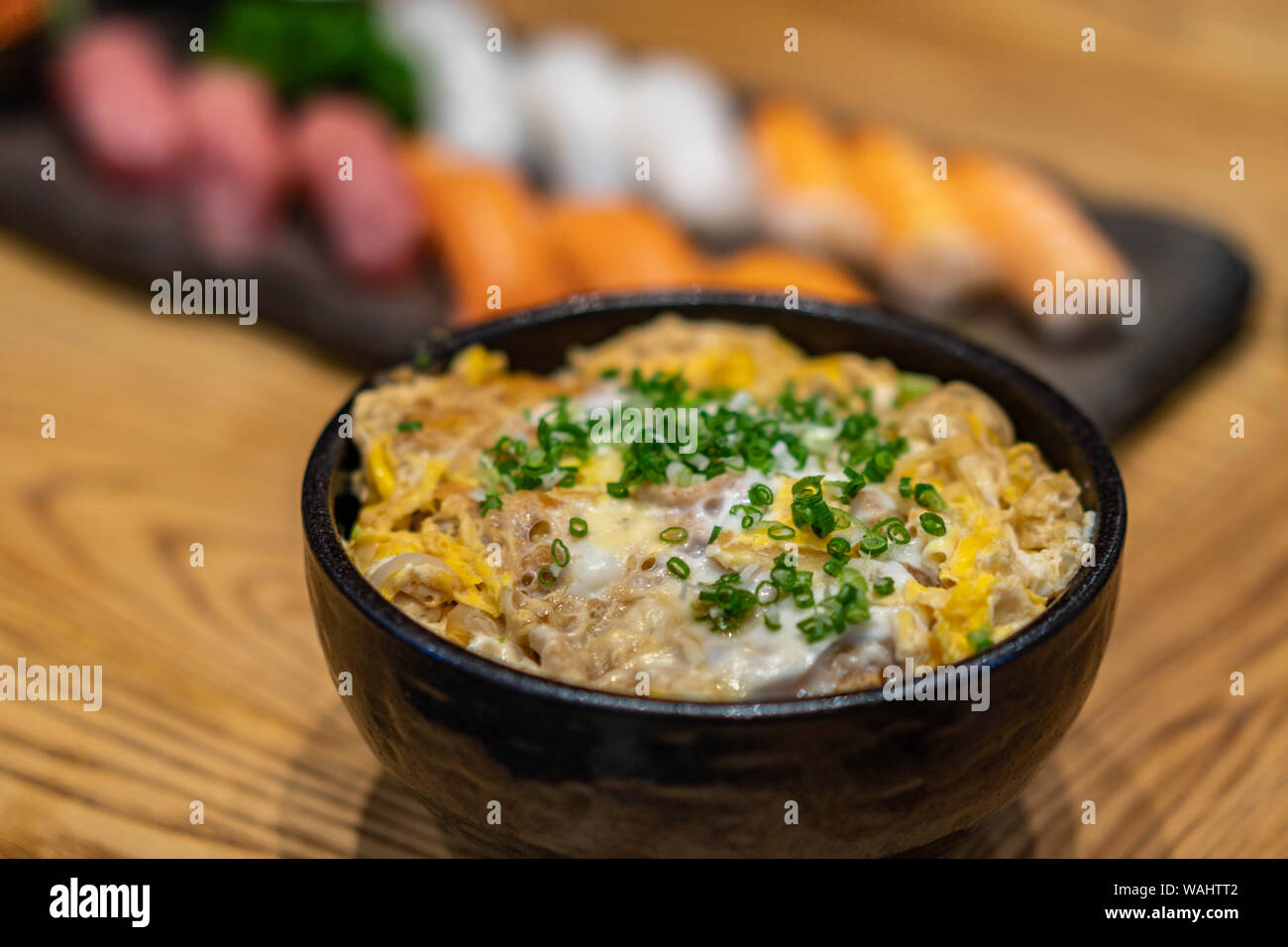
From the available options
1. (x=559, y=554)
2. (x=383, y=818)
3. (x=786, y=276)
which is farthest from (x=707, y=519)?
(x=786, y=276)

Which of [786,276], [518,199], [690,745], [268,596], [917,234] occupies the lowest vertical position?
[690,745]

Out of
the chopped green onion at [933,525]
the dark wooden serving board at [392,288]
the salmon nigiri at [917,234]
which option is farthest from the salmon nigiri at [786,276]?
the chopped green onion at [933,525]

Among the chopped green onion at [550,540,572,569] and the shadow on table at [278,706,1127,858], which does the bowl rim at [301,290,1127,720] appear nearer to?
the chopped green onion at [550,540,572,569]

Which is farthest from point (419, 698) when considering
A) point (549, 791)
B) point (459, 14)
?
point (459, 14)

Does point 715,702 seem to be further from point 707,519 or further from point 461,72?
point 461,72

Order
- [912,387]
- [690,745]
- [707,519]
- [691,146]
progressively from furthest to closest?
[691,146] < [912,387] < [707,519] < [690,745]

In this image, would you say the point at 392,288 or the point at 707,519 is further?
the point at 392,288

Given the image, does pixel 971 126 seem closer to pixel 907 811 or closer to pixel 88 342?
pixel 88 342
